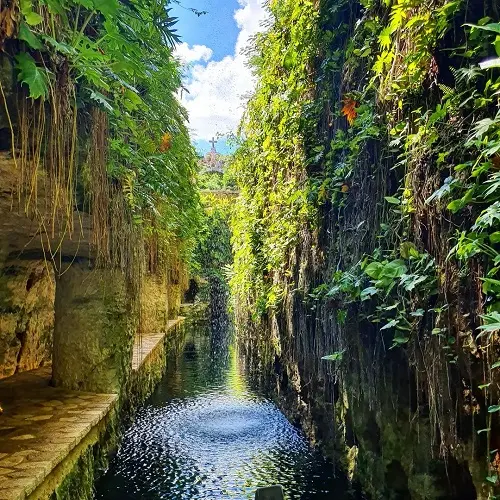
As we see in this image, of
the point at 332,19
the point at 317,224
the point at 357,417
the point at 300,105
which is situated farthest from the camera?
the point at 300,105

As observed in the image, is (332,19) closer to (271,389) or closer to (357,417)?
(357,417)

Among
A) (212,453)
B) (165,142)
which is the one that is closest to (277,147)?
(165,142)

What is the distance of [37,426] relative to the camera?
12.7 ft

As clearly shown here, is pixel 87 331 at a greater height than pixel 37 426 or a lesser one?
greater

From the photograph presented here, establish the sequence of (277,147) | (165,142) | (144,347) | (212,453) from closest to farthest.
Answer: (212,453), (277,147), (165,142), (144,347)

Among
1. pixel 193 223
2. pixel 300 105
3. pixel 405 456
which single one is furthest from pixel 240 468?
pixel 193 223

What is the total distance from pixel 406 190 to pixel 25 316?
5.69m

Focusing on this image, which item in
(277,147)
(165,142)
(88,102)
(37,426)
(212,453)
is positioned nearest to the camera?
(88,102)

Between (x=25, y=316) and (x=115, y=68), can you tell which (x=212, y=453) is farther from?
(x=115, y=68)

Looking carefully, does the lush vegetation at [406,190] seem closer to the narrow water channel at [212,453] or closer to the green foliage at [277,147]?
the green foliage at [277,147]

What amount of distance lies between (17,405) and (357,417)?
3.30 metres

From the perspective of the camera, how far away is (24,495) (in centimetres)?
261

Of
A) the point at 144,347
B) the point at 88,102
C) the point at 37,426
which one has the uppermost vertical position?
the point at 88,102

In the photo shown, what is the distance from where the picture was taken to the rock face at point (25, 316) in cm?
595
